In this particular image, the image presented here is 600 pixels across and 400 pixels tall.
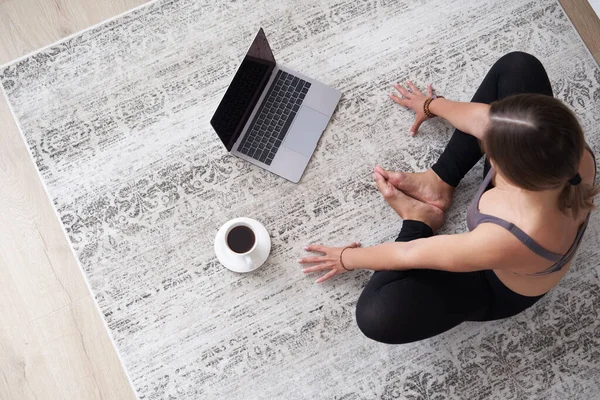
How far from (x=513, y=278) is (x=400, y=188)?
462 millimetres

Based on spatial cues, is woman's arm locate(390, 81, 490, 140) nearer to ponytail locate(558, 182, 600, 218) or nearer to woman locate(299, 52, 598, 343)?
woman locate(299, 52, 598, 343)

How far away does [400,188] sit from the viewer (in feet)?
5.40

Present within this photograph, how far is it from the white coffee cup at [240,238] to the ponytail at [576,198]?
0.82 metres

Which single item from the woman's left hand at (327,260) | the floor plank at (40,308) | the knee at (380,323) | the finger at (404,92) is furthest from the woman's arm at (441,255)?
the floor plank at (40,308)

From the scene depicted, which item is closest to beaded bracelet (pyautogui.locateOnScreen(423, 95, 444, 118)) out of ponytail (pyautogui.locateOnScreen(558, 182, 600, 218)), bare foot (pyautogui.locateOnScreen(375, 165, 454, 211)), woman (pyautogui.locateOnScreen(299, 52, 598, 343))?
woman (pyautogui.locateOnScreen(299, 52, 598, 343))

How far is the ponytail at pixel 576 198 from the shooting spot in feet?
3.37

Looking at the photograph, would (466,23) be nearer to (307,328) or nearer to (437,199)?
(437,199)

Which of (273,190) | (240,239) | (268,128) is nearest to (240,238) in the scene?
(240,239)

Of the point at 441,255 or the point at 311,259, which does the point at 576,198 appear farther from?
the point at 311,259

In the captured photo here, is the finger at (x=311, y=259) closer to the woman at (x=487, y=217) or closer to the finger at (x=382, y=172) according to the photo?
the woman at (x=487, y=217)

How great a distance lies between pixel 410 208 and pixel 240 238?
0.52 m

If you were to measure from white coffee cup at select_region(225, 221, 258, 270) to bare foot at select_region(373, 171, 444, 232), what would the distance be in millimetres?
425

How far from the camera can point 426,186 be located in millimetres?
1622

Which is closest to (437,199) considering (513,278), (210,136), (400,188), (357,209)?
(400,188)
